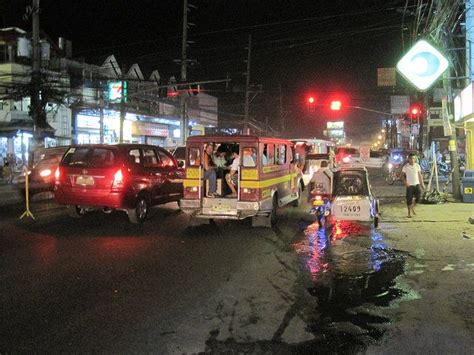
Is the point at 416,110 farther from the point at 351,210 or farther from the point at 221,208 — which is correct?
the point at 221,208

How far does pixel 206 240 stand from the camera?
33.5 ft

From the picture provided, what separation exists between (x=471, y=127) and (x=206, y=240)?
14.0 m

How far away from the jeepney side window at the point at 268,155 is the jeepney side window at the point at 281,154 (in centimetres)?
52

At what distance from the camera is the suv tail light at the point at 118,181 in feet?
37.3

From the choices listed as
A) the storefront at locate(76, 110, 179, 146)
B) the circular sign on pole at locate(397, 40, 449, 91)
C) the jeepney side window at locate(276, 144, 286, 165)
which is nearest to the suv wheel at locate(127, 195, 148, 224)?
the jeepney side window at locate(276, 144, 286, 165)

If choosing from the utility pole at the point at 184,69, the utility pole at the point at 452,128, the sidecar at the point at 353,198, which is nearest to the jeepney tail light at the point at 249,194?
the sidecar at the point at 353,198

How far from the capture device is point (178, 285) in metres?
6.82

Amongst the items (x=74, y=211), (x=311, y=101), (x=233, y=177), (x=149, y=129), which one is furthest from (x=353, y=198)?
(x=149, y=129)

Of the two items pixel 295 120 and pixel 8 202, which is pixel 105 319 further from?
pixel 295 120

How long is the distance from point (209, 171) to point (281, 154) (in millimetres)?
2314

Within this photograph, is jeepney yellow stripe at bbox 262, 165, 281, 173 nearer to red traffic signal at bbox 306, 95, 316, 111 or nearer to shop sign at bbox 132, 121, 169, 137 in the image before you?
red traffic signal at bbox 306, 95, 316, 111

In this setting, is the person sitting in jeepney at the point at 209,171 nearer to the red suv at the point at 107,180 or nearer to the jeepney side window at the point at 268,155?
the jeepney side window at the point at 268,155

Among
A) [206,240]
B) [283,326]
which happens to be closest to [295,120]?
[206,240]

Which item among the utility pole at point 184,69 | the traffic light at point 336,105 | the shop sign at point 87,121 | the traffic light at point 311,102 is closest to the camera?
the traffic light at point 311,102
